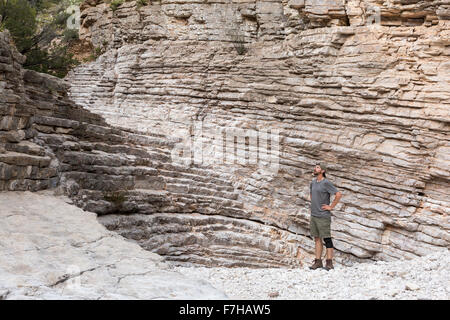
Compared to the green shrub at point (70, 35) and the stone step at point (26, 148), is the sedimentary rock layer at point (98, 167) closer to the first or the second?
the stone step at point (26, 148)

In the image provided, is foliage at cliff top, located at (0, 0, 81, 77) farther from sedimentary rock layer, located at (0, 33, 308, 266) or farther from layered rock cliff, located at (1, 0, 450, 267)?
sedimentary rock layer, located at (0, 33, 308, 266)

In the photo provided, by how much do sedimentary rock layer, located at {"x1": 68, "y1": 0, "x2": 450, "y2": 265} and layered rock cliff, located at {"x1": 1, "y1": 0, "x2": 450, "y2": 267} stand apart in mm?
32

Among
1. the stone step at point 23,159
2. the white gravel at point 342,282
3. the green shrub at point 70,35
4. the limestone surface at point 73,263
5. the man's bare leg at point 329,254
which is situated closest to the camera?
the limestone surface at point 73,263

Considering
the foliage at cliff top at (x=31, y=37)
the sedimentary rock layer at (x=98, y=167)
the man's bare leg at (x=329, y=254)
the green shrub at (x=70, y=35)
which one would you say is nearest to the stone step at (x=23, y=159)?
the sedimentary rock layer at (x=98, y=167)

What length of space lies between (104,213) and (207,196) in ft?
10.8

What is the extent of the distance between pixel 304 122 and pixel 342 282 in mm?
6694

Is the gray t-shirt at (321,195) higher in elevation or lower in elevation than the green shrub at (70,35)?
lower

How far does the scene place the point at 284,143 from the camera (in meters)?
10.6

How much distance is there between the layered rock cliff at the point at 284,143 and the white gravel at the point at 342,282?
3.32 m

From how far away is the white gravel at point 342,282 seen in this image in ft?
11.9

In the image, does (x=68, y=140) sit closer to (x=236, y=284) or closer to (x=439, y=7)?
(x=236, y=284)

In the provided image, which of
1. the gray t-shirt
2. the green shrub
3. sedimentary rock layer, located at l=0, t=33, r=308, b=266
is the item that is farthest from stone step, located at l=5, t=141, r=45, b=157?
the green shrub

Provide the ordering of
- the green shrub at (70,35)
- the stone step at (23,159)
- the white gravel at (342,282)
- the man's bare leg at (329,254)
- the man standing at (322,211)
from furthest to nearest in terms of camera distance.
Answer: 1. the green shrub at (70,35)
2. the man standing at (322,211)
3. the man's bare leg at (329,254)
4. the stone step at (23,159)
5. the white gravel at (342,282)
